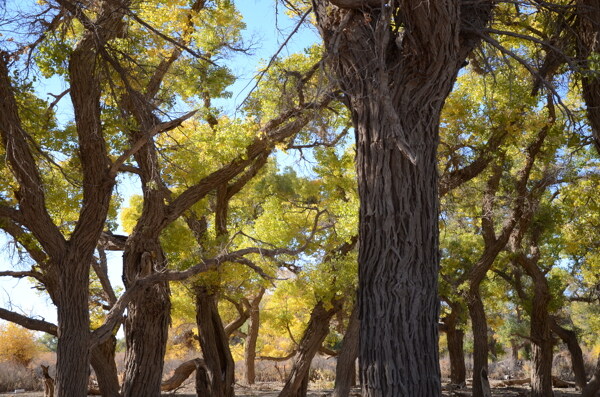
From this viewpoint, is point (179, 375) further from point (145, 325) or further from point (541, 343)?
point (541, 343)

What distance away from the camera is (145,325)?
12891 mm

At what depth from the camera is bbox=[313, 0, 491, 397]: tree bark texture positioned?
5.27m

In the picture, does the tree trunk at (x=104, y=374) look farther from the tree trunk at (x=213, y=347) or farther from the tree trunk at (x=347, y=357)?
the tree trunk at (x=347, y=357)

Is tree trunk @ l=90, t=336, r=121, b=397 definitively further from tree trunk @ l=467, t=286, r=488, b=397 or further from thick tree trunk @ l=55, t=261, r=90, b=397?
tree trunk @ l=467, t=286, r=488, b=397

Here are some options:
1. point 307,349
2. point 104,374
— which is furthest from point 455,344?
point 104,374

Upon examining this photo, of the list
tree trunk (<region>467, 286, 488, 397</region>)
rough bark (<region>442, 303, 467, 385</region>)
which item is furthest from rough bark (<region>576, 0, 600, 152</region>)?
rough bark (<region>442, 303, 467, 385</region>)

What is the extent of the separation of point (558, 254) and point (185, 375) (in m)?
12.7

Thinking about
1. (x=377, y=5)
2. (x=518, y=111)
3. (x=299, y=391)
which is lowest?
(x=299, y=391)

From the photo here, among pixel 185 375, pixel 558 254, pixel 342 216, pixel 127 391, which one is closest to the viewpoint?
pixel 127 391

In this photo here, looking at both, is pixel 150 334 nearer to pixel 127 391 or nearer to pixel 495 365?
pixel 127 391

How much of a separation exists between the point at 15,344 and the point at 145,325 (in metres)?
20.5

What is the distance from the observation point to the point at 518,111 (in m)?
13.2

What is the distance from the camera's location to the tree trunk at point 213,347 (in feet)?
52.4

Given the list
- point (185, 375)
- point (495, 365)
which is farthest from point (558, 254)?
point (495, 365)
